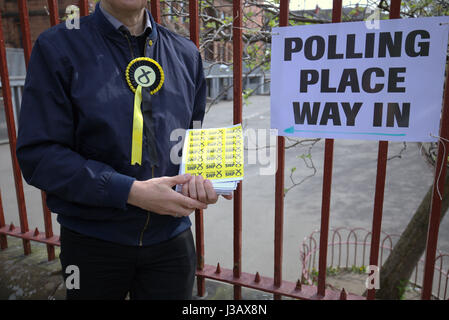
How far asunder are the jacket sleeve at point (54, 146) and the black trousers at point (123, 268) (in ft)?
0.89

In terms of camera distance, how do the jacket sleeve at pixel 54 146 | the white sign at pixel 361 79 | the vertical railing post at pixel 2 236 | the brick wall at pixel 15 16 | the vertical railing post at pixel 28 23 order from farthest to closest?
the brick wall at pixel 15 16 → the vertical railing post at pixel 2 236 → the vertical railing post at pixel 28 23 → the white sign at pixel 361 79 → the jacket sleeve at pixel 54 146

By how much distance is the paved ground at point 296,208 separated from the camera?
4.89 metres

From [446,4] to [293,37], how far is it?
3.44 ft

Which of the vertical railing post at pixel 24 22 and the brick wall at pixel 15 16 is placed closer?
the vertical railing post at pixel 24 22

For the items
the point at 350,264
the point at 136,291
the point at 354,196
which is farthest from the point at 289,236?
the point at 136,291

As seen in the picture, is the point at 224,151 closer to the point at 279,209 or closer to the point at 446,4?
the point at 279,209

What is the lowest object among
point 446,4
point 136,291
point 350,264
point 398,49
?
point 350,264

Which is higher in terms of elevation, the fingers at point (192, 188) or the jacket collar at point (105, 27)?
the jacket collar at point (105, 27)

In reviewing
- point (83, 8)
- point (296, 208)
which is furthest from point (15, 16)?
point (83, 8)

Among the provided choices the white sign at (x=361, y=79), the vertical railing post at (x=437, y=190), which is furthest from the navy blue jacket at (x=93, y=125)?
the vertical railing post at (x=437, y=190)

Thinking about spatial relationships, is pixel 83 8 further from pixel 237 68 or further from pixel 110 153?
pixel 110 153

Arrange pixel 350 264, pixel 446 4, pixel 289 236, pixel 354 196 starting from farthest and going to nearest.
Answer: pixel 354 196, pixel 289 236, pixel 350 264, pixel 446 4

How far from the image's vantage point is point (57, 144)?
1234 millimetres

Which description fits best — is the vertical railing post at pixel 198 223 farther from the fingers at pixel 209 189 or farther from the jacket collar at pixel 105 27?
the fingers at pixel 209 189
